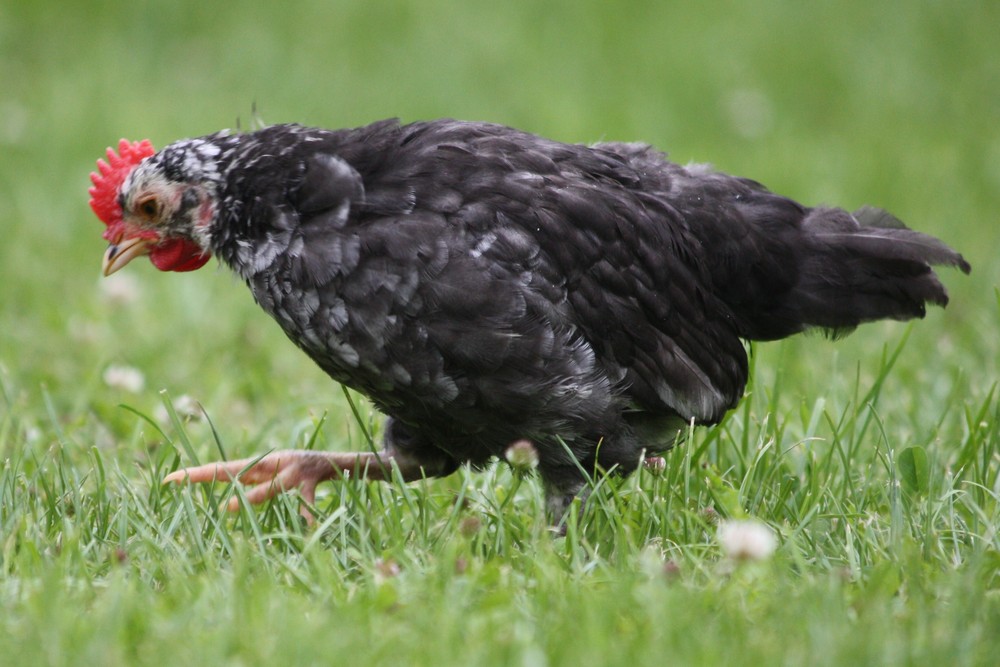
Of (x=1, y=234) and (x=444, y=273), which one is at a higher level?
(x=444, y=273)

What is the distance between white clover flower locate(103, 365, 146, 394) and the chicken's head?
1.15 meters

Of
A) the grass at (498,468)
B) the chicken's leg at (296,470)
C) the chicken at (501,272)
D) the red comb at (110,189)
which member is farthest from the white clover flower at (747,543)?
the red comb at (110,189)

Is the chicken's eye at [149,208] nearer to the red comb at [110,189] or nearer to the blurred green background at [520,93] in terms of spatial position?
the red comb at [110,189]

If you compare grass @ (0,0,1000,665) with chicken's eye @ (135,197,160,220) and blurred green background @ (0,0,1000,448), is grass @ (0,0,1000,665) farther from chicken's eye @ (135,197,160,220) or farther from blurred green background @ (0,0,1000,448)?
chicken's eye @ (135,197,160,220)

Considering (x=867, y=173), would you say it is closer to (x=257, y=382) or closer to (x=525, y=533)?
(x=257, y=382)

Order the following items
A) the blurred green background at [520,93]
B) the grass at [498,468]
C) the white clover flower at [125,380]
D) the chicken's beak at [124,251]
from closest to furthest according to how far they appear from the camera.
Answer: the grass at [498,468], the chicken's beak at [124,251], the white clover flower at [125,380], the blurred green background at [520,93]

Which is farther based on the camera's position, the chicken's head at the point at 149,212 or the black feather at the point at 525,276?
the chicken's head at the point at 149,212

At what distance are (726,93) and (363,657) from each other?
793 centimetres

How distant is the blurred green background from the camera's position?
Answer: 645 cm

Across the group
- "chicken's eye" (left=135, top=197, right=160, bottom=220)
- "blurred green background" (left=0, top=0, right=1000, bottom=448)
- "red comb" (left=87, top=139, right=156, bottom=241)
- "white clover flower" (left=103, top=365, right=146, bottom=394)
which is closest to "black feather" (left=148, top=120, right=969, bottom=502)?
"chicken's eye" (left=135, top=197, right=160, bottom=220)

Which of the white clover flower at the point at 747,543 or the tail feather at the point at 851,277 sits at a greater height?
the tail feather at the point at 851,277

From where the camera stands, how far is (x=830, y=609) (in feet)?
8.43

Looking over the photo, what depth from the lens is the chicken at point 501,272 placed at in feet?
10.4

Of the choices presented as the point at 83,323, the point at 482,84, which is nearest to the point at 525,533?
the point at 83,323
